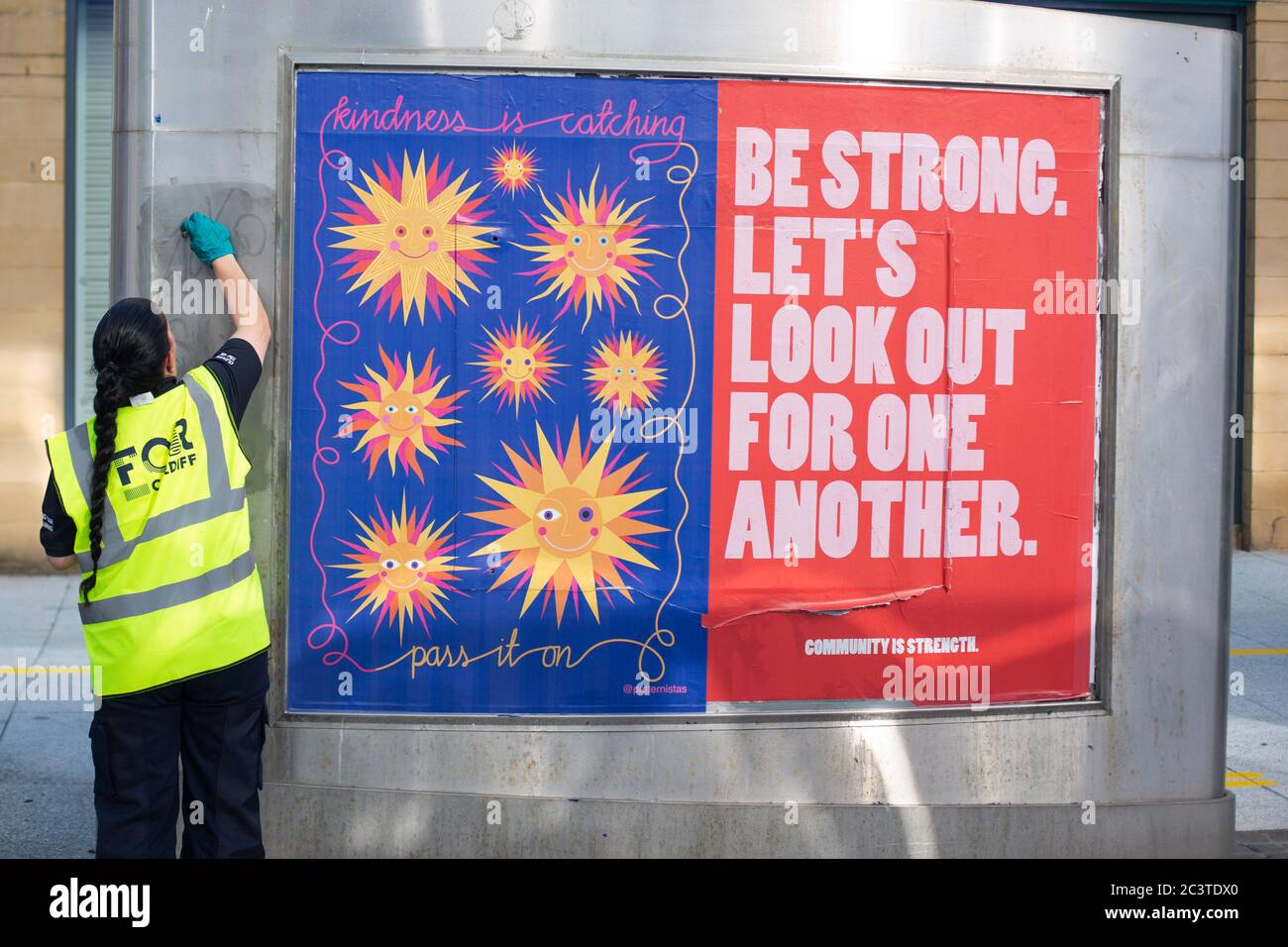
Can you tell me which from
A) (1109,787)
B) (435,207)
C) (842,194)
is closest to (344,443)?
(435,207)

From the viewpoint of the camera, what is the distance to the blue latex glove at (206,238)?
442cm

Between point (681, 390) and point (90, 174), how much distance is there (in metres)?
8.37

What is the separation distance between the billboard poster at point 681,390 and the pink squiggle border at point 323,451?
11 mm

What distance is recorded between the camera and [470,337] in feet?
15.2

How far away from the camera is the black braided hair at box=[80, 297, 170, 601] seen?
3770mm

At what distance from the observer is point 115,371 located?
150 inches

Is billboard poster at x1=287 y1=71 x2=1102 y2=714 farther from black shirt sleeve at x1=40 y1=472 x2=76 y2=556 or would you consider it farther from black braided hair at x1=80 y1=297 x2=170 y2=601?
black shirt sleeve at x1=40 y1=472 x2=76 y2=556

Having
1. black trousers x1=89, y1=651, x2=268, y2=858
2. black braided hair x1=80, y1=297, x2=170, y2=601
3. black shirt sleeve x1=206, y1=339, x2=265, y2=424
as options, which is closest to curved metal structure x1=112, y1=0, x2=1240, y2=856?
black shirt sleeve x1=206, y1=339, x2=265, y2=424

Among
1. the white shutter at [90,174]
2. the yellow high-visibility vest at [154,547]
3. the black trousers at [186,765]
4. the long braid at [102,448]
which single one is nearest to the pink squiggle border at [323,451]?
the black trousers at [186,765]

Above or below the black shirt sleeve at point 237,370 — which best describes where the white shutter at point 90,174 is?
above

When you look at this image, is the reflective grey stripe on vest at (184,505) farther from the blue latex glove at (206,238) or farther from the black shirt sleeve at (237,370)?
the blue latex glove at (206,238)

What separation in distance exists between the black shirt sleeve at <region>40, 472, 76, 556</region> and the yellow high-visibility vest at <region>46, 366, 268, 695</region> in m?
0.03

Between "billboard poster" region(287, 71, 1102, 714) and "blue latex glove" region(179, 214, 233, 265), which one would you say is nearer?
"blue latex glove" region(179, 214, 233, 265)

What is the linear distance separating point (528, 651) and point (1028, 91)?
267 centimetres
